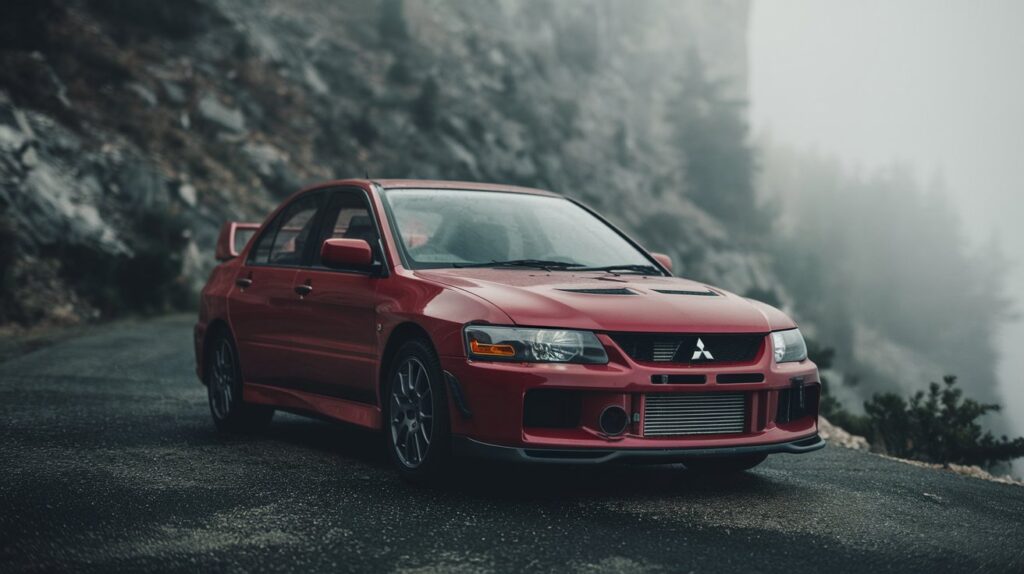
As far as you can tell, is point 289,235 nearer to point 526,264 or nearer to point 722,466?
point 526,264

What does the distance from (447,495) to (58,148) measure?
17.9 metres

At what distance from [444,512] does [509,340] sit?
80cm

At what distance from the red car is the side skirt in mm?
14

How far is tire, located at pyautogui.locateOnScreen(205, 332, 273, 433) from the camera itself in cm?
742

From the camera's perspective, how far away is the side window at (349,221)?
6.35 metres

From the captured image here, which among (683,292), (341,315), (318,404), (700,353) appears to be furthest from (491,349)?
(318,404)

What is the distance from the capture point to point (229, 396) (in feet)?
24.7

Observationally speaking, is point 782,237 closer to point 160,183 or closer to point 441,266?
point 160,183

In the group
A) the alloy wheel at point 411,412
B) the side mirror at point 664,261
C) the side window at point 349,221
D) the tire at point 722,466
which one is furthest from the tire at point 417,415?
the side mirror at point 664,261

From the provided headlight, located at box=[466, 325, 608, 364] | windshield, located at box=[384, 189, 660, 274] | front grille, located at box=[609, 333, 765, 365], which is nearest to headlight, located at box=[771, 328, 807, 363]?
front grille, located at box=[609, 333, 765, 365]

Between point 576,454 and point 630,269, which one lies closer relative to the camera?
point 576,454

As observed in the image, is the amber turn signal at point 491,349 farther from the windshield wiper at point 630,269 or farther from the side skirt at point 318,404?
the windshield wiper at point 630,269

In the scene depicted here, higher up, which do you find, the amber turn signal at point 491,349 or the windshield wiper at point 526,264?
the windshield wiper at point 526,264

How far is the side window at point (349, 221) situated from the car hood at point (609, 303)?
2.26 ft
